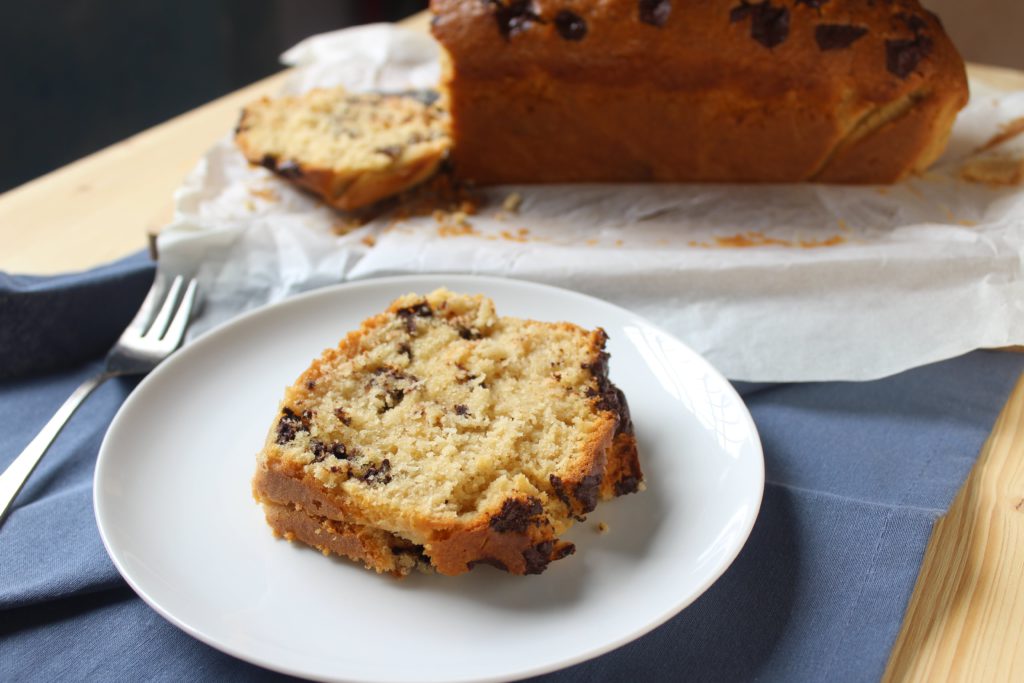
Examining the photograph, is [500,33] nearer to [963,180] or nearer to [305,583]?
[963,180]

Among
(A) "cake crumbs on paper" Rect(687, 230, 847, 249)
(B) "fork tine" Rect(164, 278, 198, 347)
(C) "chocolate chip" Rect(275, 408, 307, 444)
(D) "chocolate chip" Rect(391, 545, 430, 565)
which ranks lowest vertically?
(A) "cake crumbs on paper" Rect(687, 230, 847, 249)

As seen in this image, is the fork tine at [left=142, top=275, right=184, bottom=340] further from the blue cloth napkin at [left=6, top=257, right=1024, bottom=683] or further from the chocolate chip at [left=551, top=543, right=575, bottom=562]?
the chocolate chip at [left=551, top=543, right=575, bottom=562]

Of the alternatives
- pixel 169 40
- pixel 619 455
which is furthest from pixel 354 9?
pixel 619 455

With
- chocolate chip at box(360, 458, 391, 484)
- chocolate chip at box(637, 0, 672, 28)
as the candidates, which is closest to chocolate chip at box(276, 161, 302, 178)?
chocolate chip at box(637, 0, 672, 28)

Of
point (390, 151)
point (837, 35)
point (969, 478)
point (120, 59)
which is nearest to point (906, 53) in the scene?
point (837, 35)

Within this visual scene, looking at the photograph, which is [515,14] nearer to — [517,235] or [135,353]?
[517,235]
